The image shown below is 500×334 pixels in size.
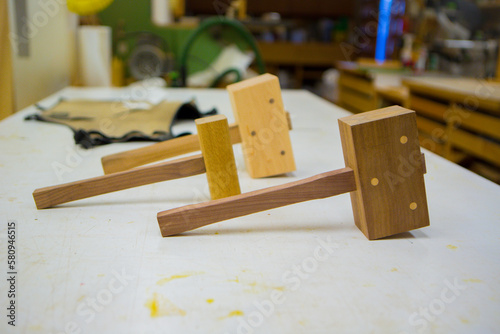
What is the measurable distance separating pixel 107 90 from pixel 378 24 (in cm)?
529

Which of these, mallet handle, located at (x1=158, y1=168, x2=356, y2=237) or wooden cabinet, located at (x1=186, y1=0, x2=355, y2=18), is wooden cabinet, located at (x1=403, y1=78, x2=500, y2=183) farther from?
wooden cabinet, located at (x1=186, y1=0, x2=355, y2=18)

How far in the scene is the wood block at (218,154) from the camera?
66cm

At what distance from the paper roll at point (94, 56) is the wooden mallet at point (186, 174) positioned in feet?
5.44

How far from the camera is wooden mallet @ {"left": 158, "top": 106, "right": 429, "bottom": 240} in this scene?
1.81ft

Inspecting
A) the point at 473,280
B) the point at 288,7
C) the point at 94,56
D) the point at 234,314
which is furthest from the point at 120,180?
the point at 288,7

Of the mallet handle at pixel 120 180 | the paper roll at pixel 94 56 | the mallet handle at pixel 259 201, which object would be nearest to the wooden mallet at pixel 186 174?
the mallet handle at pixel 120 180

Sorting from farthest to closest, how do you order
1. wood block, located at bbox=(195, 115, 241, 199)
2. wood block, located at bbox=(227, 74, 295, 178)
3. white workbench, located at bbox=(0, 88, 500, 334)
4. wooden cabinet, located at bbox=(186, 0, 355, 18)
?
wooden cabinet, located at bbox=(186, 0, 355, 18) → wood block, located at bbox=(227, 74, 295, 178) → wood block, located at bbox=(195, 115, 241, 199) → white workbench, located at bbox=(0, 88, 500, 334)

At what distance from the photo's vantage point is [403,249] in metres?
0.56

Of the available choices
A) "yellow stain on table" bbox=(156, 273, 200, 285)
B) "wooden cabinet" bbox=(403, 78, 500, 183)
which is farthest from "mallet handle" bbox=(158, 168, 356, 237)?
"wooden cabinet" bbox=(403, 78, 500, 183)

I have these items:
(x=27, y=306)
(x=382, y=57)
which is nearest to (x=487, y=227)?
(x=27, y=306)

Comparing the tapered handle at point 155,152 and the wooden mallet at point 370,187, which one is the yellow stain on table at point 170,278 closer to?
the wooden mallet at point 370,187

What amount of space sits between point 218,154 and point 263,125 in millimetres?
175

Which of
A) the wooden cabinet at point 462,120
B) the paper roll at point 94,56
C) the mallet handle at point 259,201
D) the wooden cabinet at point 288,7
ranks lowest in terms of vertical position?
the wooden cabinet at point 462,120

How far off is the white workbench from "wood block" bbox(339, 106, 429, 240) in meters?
0.03
